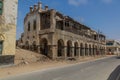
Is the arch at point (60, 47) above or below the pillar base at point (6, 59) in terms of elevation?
above

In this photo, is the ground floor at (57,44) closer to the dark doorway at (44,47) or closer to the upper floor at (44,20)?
the dark doorway at (44,47)

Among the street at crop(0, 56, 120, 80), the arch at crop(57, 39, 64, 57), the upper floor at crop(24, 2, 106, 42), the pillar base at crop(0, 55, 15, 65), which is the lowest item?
the street at crop(0, 56, 120, 80)

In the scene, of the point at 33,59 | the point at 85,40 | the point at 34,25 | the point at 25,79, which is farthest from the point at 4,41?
the point at 85,40

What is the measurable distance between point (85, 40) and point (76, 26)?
16.8 feet

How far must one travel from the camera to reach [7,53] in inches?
805

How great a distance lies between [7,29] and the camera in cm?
2061

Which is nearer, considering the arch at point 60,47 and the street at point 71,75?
the street at point 71,75

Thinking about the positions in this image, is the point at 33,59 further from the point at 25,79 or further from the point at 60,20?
the point at 25,79

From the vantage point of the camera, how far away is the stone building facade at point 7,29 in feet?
65.6

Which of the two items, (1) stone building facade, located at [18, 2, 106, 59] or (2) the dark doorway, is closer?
(1) stone building facade, located at [18, 2, 106, 59]

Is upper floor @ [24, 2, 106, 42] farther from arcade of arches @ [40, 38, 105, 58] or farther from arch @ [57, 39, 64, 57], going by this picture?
arch @ [57, 39, 64, 57]

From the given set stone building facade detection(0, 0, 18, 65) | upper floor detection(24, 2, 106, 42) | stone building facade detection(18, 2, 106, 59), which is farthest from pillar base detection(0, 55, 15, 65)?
upper floor detection(24, 2, 106, 42)

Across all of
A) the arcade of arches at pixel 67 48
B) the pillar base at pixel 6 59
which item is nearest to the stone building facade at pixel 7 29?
the pillar base at pixel 6 59

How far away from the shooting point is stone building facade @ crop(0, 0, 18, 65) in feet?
65.6
